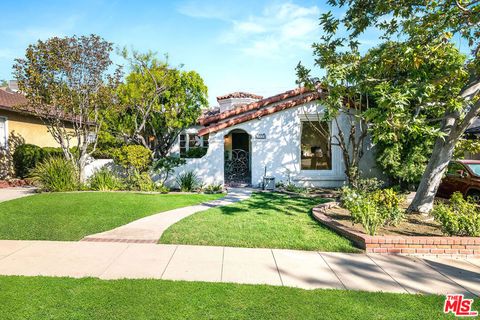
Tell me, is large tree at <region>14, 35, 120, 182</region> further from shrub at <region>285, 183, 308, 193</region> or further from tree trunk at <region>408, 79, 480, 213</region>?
tree trunk at <region>408, 79, 480, 213</region>

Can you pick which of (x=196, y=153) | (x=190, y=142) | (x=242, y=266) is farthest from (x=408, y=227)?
(x=190, y=142)

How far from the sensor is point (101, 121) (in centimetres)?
1262

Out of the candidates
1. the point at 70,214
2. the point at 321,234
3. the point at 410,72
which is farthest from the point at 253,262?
the point at 410,72

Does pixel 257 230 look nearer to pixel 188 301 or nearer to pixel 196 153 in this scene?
pixel 188 301

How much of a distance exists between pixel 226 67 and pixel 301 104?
3.90 m

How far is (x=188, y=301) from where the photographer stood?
12.4 ft

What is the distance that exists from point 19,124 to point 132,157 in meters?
8.03

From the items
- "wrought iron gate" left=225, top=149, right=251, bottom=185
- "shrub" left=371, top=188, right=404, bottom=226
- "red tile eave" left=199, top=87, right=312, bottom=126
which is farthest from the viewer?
"wrought iron gate" left=225, top=149, right=251, bottom=185

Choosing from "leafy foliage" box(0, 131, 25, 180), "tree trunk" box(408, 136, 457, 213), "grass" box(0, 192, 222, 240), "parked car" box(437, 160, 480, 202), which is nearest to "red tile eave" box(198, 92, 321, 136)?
"grass" box(0, 192, 222, 240)

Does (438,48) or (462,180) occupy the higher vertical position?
(438,48)

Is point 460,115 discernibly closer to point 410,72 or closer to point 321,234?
point 410,72

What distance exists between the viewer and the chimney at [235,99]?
20.0 metres

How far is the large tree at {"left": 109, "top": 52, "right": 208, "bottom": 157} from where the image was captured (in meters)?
13.5

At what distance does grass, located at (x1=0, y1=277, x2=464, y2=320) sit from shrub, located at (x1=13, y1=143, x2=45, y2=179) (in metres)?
12.5
